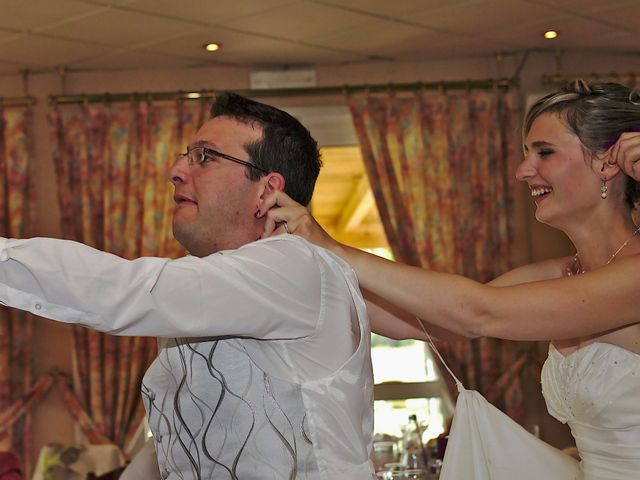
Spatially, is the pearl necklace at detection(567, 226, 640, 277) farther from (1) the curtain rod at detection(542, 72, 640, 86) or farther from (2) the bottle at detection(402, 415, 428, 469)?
(1) the curtain rod at detection(542, 72, 640, 86)

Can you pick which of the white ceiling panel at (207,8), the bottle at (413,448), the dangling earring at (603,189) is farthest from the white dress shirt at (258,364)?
the white ceiling panel at (207,8)

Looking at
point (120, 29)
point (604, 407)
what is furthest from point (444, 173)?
point (604, 407)

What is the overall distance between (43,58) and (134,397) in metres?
2.02

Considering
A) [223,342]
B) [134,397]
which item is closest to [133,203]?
[134,397]

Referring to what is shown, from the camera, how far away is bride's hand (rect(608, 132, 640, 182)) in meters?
2.39

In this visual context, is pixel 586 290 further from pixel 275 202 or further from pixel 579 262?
pixel 275 202

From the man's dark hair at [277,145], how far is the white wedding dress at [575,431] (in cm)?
65

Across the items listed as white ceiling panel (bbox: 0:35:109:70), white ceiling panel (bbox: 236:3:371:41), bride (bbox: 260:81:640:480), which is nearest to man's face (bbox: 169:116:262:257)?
bride (bbox: 260:81:640:480)

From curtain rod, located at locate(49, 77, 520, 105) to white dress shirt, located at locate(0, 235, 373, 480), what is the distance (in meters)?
4.18

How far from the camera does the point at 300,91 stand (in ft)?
19.6

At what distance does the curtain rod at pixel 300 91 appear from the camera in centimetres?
589

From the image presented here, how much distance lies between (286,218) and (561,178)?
857 mm

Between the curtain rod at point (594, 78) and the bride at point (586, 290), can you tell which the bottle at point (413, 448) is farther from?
the curtain rod at point (594, 78)

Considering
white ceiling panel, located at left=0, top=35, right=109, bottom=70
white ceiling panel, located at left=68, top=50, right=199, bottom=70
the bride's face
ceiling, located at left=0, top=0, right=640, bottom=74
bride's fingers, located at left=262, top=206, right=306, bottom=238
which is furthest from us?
white ceiling panel, located at left=68, top=50, right=199, bottom=70
